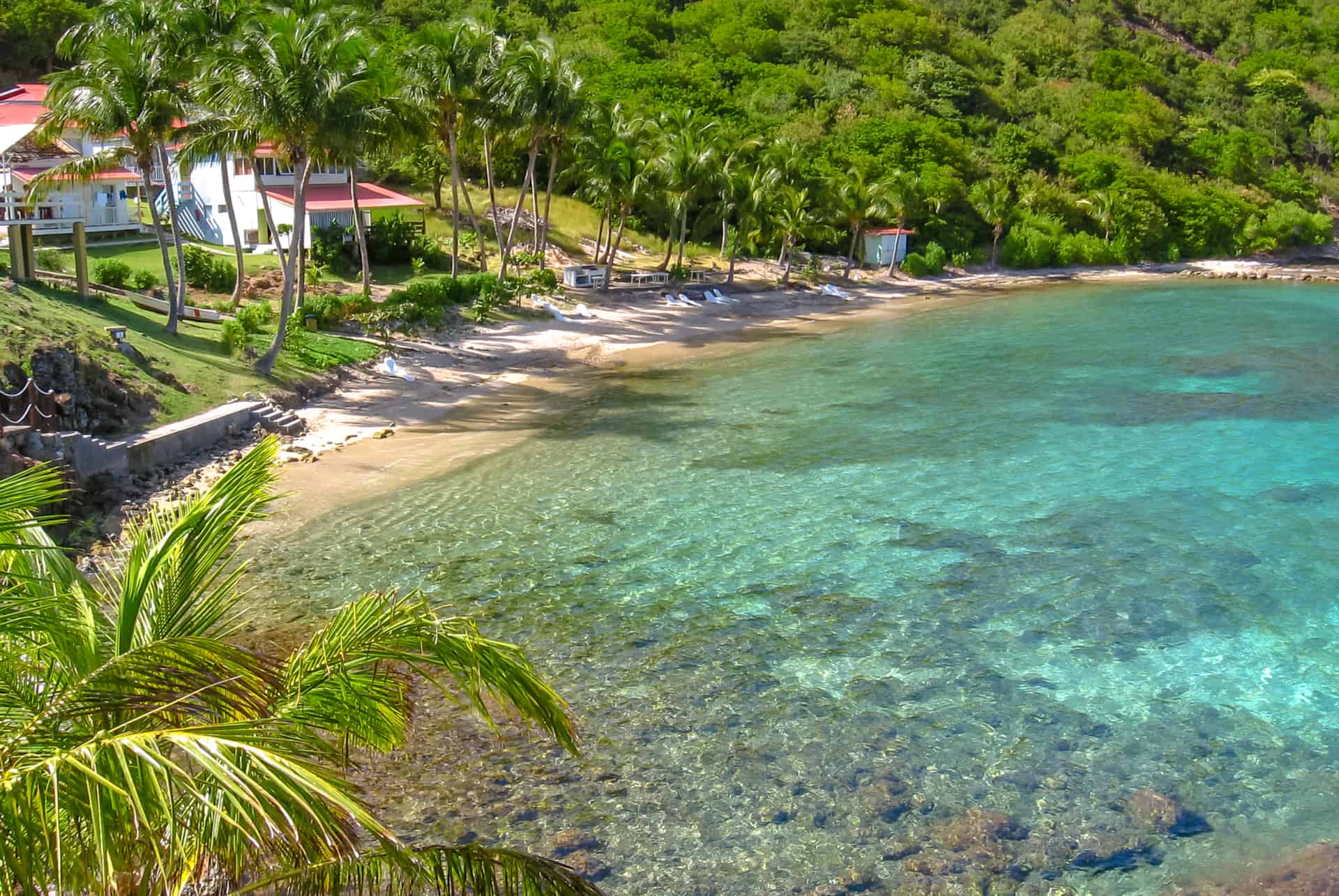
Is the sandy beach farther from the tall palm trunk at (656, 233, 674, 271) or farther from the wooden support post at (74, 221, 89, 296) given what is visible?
the wooden support post at (74, 221, 89, 296)

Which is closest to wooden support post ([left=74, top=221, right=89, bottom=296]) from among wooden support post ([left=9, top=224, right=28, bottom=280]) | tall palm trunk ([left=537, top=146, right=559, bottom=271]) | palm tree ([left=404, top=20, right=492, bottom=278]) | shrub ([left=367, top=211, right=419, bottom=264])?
wooden support post ([left=9, top=224, right=28, bottom=280])

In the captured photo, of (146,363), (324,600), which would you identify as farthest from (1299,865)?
(146,363)

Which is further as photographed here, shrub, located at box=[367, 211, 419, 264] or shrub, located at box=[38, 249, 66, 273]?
shrub, located at box=[367, 211, 419, 264]

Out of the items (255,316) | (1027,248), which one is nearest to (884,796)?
(255,316)

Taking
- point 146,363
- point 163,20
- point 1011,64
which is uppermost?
point 1011,64

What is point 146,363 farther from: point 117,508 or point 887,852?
point 887,852

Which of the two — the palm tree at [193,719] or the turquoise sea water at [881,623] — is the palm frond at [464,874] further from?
the turquoise sea water at [881,623]
